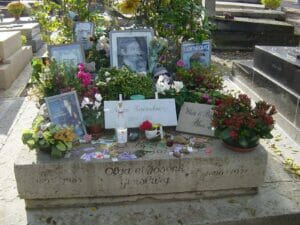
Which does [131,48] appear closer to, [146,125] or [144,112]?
[144,112]

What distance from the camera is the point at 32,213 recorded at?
9.45ft

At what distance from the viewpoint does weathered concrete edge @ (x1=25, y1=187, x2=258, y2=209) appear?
2928 mm

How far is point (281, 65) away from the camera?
4.83 metres

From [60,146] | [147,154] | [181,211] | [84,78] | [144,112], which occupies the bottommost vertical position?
[181,211]

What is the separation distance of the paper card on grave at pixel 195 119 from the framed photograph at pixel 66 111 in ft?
3.12

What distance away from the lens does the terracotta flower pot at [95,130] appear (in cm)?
331

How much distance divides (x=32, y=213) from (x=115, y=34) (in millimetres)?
2301

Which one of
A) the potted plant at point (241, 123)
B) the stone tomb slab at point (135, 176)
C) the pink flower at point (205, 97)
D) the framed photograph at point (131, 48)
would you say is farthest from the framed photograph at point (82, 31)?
the potted plant at point (241, 123)

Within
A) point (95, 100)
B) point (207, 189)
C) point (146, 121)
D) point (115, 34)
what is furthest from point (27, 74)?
point (207, 189)

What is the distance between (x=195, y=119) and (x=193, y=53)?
128 cm

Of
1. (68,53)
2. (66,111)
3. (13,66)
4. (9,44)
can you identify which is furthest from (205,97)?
(9,44)

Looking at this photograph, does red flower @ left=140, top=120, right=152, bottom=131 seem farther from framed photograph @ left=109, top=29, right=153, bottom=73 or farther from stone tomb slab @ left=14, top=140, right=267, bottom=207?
framed photograph @ left=109, top=29, right=153, bottom=73

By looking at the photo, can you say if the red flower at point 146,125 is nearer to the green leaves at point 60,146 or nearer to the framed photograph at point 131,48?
the green leaves at point 60,146

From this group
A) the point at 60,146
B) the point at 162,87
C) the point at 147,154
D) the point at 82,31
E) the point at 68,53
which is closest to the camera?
the point at 60,146
